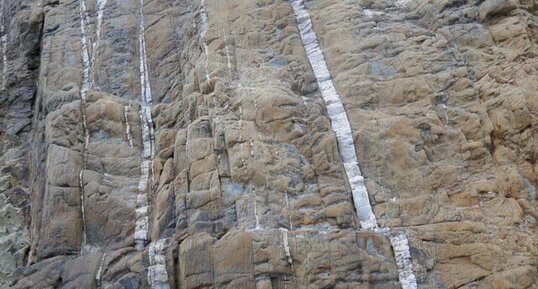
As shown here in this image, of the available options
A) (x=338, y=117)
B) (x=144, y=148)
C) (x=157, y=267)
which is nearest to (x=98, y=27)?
(x=144, y=148)

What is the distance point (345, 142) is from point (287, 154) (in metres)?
1.36

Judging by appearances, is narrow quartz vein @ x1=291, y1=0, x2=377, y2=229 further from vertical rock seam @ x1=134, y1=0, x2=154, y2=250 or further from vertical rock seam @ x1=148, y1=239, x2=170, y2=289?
vertical rock seam @ x1=134, y1=0, x2=154, y2=250

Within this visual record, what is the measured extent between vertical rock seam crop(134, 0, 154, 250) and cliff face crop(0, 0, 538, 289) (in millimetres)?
37

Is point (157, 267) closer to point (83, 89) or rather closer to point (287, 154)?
point (287, 154)

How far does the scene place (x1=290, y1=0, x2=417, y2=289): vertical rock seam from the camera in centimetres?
1088

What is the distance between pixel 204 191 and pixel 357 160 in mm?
3157

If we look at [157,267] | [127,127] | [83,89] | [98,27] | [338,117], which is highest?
[98,27]

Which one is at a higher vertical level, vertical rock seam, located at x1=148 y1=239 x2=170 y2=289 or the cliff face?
the cliff face

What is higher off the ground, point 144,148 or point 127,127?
point 127,127

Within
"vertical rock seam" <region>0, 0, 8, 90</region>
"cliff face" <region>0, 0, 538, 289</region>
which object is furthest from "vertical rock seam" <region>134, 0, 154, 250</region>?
"vertical rock seam" <region>0, 0, 8, 90</region>

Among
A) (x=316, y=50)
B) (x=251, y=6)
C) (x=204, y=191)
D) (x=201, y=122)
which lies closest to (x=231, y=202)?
(x=204, y=191)

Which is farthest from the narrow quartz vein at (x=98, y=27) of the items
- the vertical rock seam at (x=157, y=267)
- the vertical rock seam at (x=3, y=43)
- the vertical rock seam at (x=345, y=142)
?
the vertical rock seam at (x=157, y=267)

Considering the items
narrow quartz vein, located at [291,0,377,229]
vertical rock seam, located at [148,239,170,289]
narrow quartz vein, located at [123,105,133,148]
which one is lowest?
vertical rock seam, located at [148,239,170,289]

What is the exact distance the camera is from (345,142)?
41.5ft
